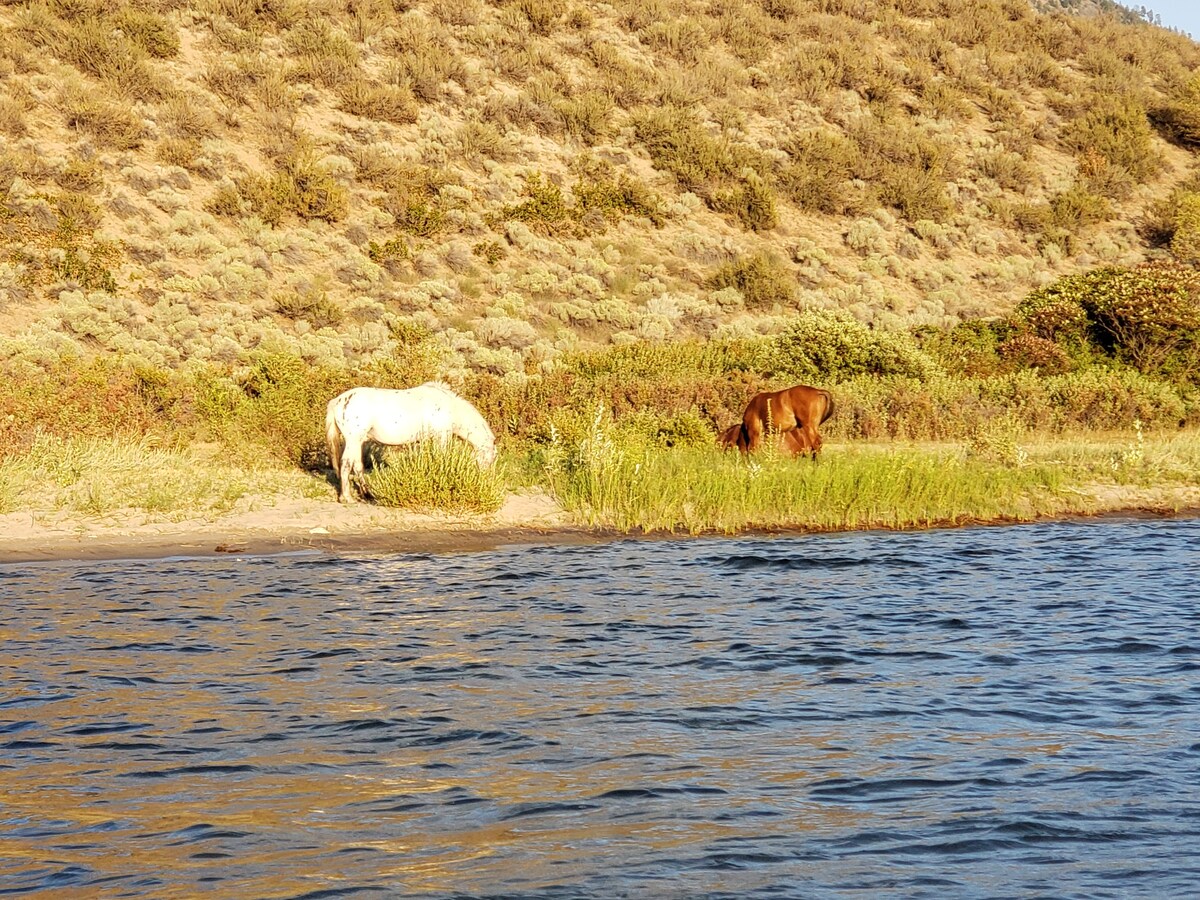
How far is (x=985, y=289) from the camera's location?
1500 inches

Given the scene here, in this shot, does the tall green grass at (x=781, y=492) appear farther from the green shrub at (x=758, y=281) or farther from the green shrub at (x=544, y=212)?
the green shrub at (x=544, y=212)

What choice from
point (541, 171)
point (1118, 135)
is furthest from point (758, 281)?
point (1118, 135)

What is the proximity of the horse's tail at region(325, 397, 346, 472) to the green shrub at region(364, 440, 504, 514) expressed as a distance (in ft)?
1.91

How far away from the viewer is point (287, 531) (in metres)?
14.6

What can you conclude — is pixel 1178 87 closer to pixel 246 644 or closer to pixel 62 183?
pixel 62 183

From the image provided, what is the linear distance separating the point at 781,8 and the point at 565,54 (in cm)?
1008

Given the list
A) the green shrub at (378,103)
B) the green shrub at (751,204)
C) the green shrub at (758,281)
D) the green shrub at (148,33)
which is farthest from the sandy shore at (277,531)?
the green shrub at (148,33)

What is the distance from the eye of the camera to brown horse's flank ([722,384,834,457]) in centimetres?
1711

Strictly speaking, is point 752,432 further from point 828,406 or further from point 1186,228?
point 1186,228

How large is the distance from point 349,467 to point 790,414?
17.7 feet

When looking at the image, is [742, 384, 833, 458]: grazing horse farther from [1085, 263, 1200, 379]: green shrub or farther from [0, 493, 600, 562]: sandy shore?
[1085, 263, 1200, 379]: green shrub

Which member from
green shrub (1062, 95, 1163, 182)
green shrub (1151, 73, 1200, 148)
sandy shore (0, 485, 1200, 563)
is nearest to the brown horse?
sandy shore (0, 485, 1200, 563)

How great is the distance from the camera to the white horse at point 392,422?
15273mm

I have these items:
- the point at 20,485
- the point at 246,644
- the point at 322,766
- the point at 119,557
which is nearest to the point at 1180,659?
the point at 322,766
